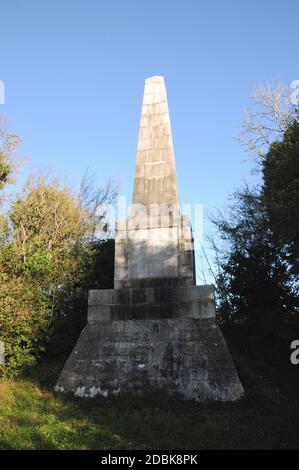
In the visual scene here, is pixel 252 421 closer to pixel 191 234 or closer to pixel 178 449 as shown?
pixel 178 449

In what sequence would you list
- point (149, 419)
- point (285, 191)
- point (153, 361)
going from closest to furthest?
1. point (149, 419)
2. point (153, 361)
3. point (285, 191)

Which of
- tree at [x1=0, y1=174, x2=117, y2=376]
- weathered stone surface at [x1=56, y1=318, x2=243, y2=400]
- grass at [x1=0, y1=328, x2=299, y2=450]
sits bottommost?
grass at [x1=0, y1=328, x2=299, y2=450]

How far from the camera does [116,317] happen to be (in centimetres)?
1184

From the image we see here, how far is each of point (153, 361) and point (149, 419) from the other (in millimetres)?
2142

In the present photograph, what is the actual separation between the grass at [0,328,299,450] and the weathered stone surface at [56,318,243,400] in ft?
1.13

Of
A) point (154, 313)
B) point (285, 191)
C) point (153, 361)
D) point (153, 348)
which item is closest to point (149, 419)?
point (153, 361)

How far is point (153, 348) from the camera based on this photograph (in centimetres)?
Result: 1092

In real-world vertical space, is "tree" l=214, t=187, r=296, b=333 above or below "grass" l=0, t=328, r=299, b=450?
above

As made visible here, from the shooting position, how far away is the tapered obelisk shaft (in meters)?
13.2

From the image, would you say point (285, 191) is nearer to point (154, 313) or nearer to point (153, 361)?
point (154, 313)

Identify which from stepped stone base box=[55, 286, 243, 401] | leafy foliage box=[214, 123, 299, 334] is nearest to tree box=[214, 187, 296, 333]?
leafy foliage box=[214, 123, 299, 334]

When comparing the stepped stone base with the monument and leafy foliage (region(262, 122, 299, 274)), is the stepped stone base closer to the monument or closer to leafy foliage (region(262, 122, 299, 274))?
the monument

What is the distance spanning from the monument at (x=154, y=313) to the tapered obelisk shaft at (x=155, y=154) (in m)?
0.03

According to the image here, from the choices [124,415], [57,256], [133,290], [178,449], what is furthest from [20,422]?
[57,256]
